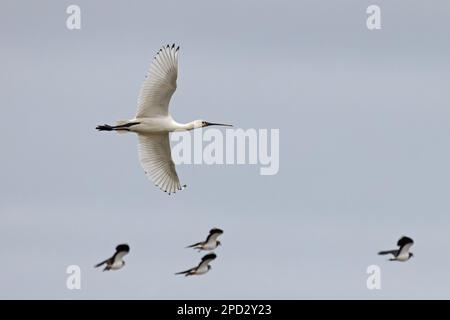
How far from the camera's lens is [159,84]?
36.1 metres

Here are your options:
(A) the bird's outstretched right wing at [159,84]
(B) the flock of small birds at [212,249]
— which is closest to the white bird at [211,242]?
(B) the flock of small birds at [212,249]

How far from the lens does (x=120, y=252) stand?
3350 centimetres

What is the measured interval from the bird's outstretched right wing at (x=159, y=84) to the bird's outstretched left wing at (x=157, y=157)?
1.17 m

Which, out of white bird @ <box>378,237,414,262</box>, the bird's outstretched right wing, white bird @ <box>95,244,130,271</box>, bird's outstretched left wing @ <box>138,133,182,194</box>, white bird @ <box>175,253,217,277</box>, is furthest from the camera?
bird's outstretched left wing @ <box>138,133,182,194</box>

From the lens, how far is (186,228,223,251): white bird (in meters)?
35.2

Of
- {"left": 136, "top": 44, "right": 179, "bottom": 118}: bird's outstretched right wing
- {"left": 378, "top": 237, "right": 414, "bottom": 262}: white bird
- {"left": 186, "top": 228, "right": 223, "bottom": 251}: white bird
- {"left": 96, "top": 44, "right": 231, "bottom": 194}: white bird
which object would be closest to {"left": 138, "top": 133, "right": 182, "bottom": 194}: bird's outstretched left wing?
{"left": 96, "top": 44, "right": 231, "bottom": 194}: white bird

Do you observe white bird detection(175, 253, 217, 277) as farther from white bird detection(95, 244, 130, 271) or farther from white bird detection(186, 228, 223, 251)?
white bird detection(95, 244, 130, 271)

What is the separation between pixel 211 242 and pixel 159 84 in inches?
166

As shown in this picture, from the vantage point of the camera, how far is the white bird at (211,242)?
116ft

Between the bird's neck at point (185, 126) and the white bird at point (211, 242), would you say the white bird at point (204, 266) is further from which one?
the bird's neck at point (185, 126)

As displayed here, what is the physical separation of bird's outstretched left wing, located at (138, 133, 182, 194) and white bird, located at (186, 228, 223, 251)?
2.48m
